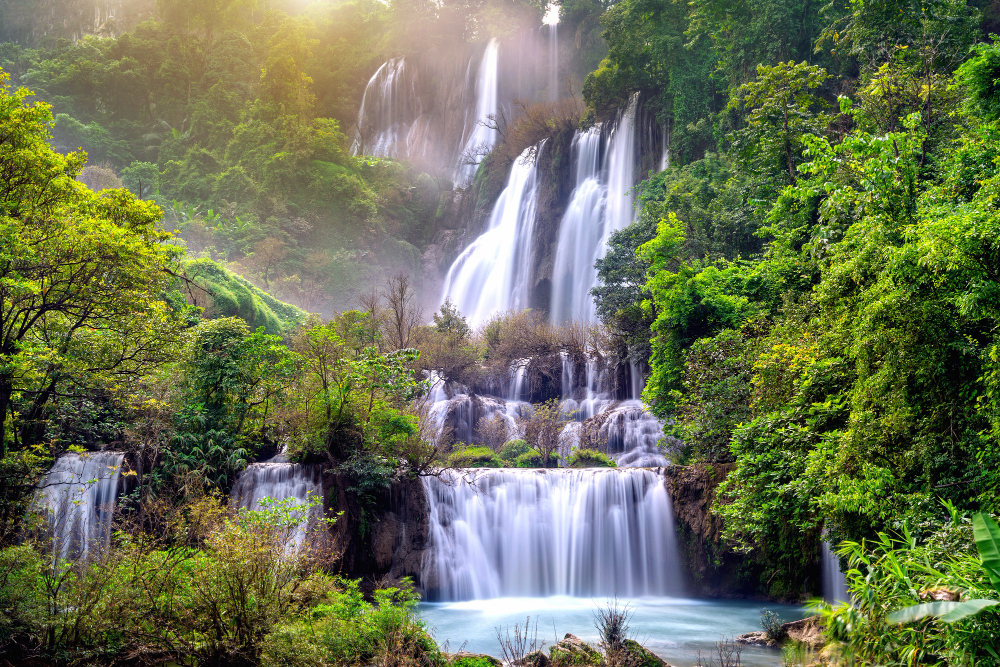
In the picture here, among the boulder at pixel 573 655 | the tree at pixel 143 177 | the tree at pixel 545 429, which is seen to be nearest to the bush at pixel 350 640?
the boulder at pixel 573 655

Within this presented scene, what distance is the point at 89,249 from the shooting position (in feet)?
38.6

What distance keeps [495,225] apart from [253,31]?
33.3m

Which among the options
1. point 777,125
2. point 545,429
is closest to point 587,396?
point 545,429

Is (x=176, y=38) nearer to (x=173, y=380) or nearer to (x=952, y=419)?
(x=173, y=380)

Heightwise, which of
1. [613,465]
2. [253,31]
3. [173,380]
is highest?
[253,31]

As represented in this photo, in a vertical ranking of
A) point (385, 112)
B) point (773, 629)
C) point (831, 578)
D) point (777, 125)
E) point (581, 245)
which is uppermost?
point (385, 112)

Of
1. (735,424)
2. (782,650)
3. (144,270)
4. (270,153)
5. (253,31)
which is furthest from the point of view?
(253,31)

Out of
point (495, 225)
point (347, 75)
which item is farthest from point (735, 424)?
point (347, 75)

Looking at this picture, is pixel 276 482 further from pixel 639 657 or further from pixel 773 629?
pixel 773 629

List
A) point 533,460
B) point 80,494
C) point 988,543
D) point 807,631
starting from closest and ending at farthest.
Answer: point 988,543
point 807,631
point 80,494
point 533,460

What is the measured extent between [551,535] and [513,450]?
6326 millimetres

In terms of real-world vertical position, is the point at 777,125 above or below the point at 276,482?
above

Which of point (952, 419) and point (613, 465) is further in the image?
point (613, 465)

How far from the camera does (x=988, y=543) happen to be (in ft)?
16.0
